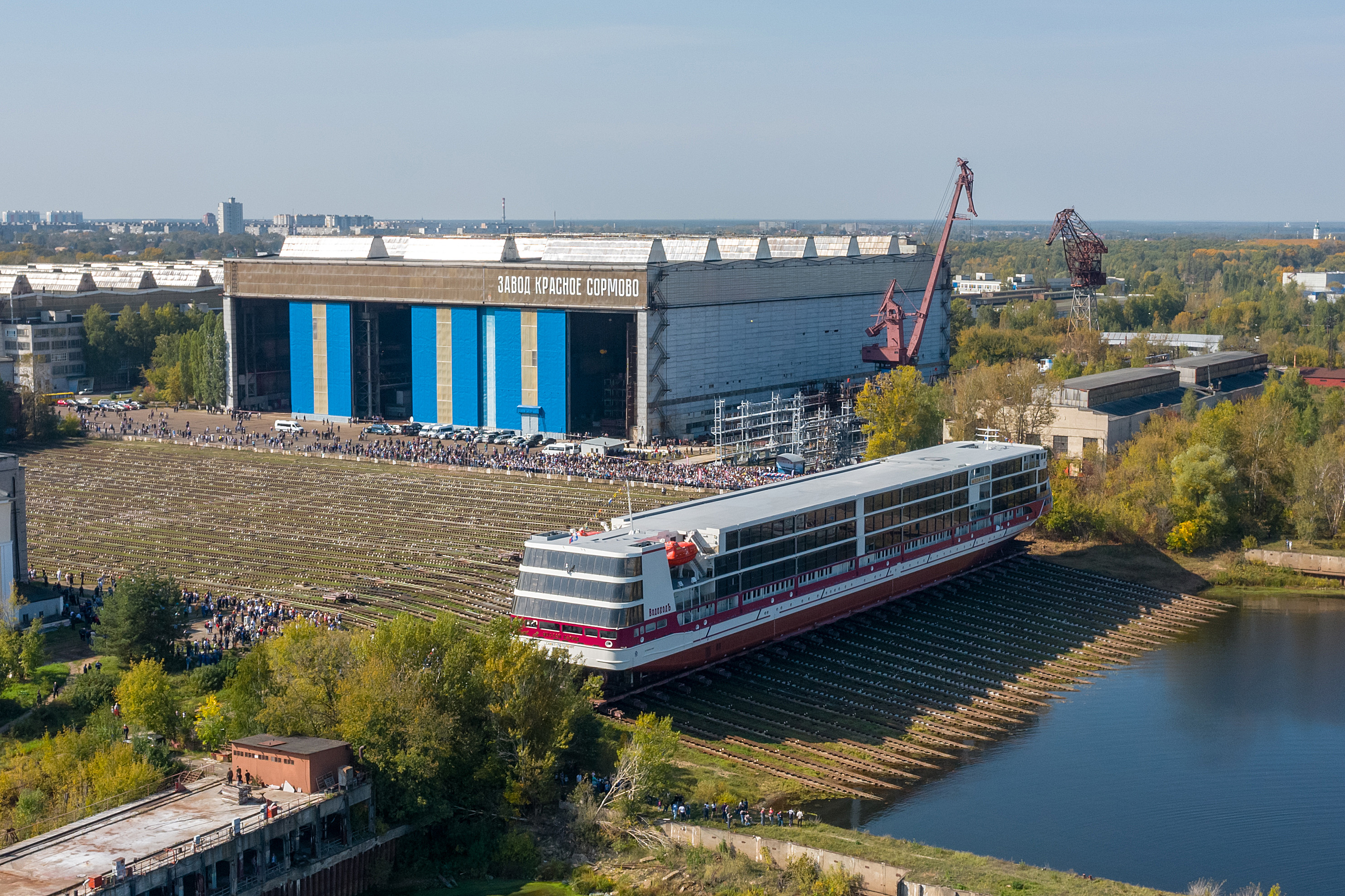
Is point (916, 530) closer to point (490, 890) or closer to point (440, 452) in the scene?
point (490, 890)

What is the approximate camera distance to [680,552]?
40.2 meters

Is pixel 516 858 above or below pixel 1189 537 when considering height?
below

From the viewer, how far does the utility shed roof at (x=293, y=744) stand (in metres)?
30.2

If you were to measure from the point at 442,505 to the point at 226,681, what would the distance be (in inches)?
1057

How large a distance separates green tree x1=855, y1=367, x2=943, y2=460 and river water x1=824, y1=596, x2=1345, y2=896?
24590 mm

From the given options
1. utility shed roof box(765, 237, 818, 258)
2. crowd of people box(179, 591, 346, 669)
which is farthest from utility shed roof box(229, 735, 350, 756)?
utility shed roof box(765, 237, 818, 258)

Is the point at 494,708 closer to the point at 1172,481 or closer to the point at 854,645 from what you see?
the point at 854,645

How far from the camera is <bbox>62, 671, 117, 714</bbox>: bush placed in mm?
37438

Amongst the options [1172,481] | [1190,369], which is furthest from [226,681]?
[1190,369]

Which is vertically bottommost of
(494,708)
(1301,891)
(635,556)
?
(1301,891)

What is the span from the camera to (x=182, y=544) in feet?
193

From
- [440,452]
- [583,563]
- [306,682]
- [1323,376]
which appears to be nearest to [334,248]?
[440,452]

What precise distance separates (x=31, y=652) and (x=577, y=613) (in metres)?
15.4

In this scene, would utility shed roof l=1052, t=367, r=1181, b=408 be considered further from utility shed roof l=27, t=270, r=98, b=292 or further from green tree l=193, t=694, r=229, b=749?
utility shed roof l=27, t=270, r=98, b=292
